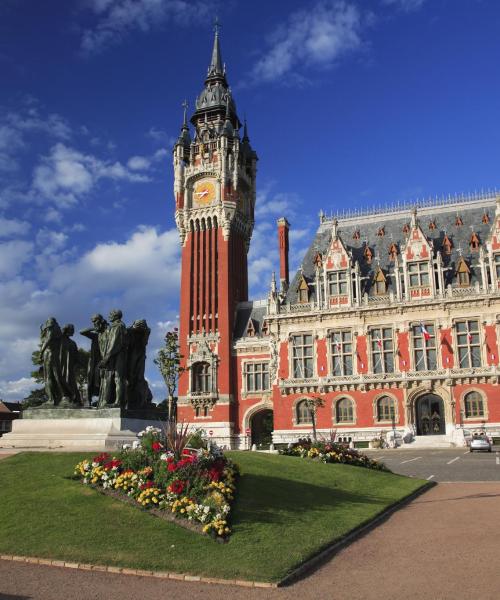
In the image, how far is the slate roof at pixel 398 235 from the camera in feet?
195

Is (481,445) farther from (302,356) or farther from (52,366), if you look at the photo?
(52,366)

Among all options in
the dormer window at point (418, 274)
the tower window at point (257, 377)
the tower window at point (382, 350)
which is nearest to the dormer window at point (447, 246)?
the dormer window at point (418, 274)

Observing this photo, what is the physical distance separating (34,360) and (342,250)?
111 ft

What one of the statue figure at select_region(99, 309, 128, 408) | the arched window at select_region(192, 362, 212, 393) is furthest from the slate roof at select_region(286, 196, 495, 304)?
the statue figure at select_region(99, 309, 128, 408)

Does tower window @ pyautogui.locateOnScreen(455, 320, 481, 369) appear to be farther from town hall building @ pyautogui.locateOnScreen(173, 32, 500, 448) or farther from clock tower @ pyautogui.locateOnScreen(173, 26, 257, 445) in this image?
clock tower @ pyautogui.locateOnScreen(173, 26, 257, 445)

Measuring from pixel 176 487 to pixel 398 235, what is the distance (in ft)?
179

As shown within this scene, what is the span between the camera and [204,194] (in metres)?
70.9

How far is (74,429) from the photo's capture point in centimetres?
1852

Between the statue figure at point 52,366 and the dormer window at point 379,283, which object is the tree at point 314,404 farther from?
the statue figure at point 52,366

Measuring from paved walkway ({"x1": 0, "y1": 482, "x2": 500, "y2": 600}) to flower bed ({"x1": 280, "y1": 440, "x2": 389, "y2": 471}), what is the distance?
36.5ft

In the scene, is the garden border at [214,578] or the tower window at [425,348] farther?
the tower window at [425,348]

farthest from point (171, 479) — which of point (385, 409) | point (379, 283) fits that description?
point (379, 283)

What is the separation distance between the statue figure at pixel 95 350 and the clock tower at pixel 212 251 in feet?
144

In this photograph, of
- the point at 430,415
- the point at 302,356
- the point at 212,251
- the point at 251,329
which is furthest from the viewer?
the point at 212,251
